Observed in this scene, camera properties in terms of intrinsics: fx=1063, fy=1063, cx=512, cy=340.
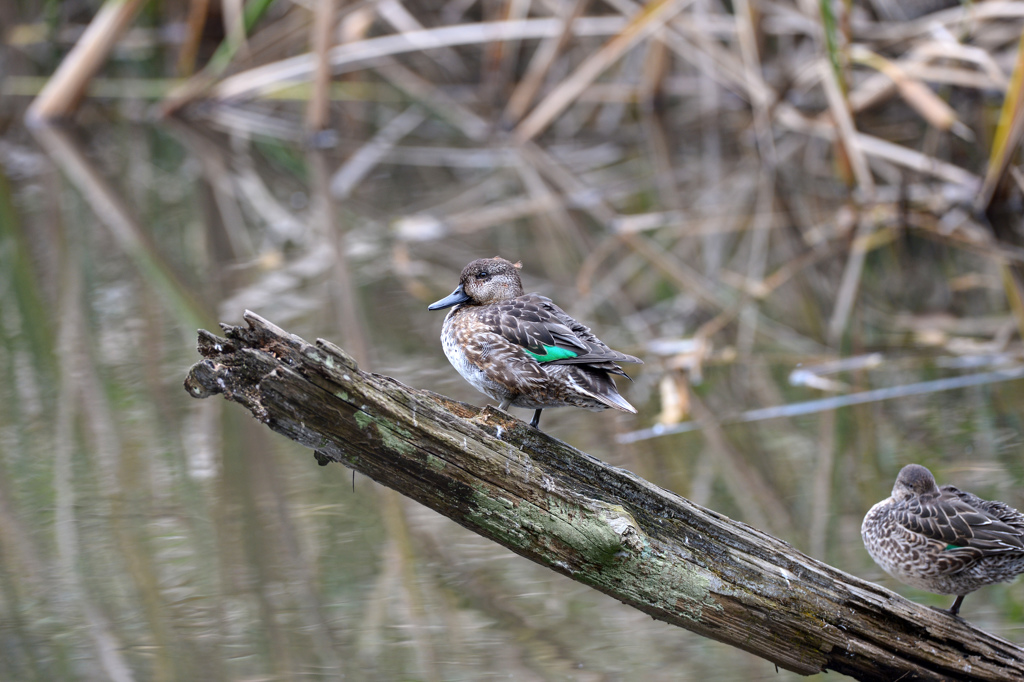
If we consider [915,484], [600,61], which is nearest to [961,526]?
[915,484]

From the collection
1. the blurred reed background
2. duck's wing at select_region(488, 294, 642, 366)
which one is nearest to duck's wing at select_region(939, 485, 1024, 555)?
the blurred reed background

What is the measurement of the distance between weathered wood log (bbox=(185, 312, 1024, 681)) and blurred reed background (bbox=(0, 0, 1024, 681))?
639 mm

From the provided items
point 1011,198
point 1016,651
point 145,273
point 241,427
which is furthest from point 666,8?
point 1016,651

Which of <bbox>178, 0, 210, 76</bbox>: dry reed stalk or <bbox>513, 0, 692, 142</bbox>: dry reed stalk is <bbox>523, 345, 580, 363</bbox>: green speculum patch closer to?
<bbox>513, 0, 692, 142</bbox>: dry reed stalk

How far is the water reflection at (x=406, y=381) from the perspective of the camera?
385cm

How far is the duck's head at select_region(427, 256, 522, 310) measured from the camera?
12.6ft

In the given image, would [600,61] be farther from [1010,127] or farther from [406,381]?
[406,381]

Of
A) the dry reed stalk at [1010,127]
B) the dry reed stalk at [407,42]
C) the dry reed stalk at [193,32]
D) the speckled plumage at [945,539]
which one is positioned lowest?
the speckled plumage at [945,539]

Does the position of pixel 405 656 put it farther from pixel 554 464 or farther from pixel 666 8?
pixel 666 8

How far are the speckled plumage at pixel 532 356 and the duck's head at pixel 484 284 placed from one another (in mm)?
139

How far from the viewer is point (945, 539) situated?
127 inches

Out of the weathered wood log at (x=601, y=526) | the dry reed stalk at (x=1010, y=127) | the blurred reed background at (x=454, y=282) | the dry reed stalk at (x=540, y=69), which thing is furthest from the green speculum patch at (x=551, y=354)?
the dry reed stalk at (x=540, y=69)

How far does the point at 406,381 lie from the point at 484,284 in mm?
2113

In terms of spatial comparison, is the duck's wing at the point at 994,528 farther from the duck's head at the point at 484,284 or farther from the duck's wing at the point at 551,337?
the duck's head at the point at 484,284
